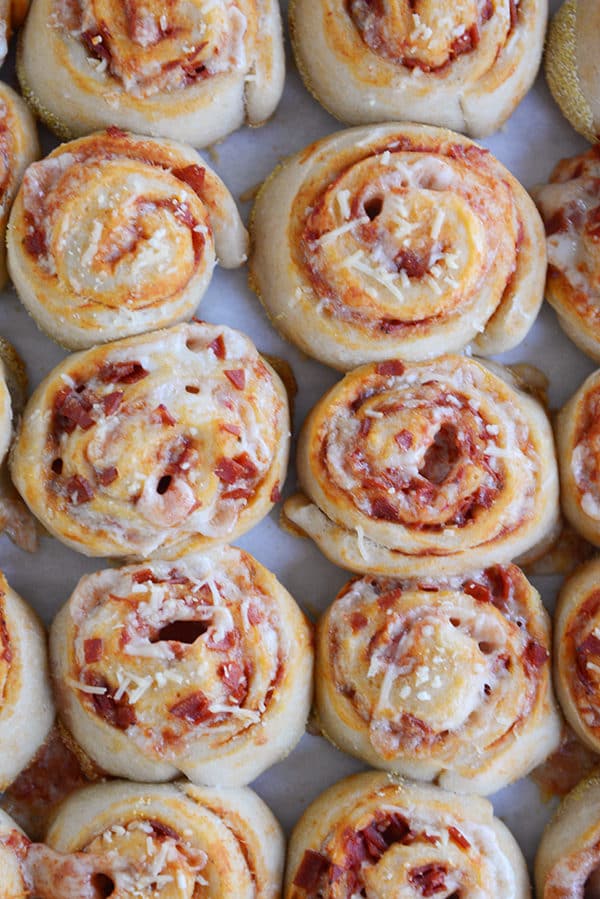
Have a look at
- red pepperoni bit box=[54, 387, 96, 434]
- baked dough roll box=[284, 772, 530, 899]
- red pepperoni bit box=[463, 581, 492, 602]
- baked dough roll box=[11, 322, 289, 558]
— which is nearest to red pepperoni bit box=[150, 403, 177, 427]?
baked dough roll box=[11, 322, 289, 558]

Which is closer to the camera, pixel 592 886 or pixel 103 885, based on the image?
pixel 103 885

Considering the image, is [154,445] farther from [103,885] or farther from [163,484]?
[103,885]

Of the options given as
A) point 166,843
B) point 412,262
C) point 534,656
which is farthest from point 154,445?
point 534,656

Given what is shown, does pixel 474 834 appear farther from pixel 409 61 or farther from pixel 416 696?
pixel 409 61

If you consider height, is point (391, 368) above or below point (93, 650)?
above

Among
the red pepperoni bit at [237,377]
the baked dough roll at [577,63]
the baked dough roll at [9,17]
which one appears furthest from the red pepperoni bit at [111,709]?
the baked dough roll at [577,63]

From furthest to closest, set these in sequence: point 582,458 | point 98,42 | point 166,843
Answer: point 582,458 < point 98,42 < point 166,843

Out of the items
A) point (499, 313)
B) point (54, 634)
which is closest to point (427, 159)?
point (499, 313)
